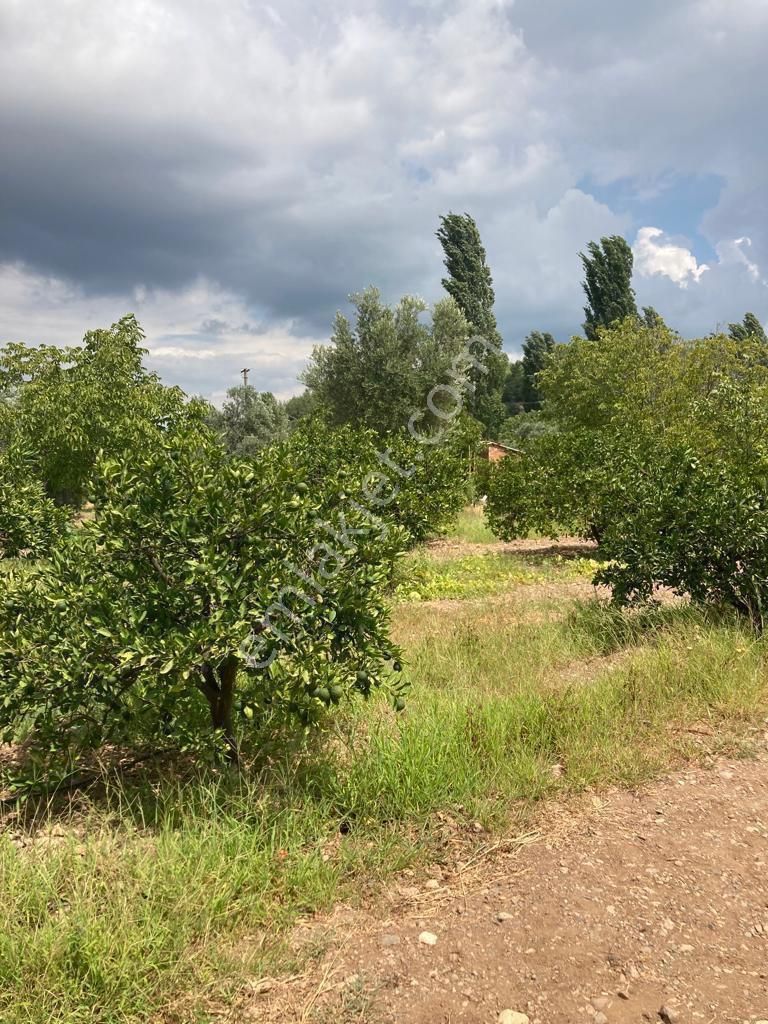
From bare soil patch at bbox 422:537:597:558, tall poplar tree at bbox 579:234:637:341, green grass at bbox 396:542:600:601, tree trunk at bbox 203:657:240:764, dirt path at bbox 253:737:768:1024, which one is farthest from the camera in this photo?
tall poplar tree at bbox 579:234:637:341

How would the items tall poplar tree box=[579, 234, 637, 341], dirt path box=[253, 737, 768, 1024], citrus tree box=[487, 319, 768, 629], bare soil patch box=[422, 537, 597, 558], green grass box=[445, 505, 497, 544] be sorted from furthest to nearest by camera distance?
1. tall poplar tree box=[579, 234, 637, 341]
2. green grass box=[445, 505, 497, 544]
3. bare soil patch box=[422, 537, 597, 558]
4. citrus tree box=[487, 319, 768, 629]
5. dirt path box=[253, 737, 768, 1024]

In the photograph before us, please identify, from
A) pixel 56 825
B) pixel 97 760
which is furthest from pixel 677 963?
pixel 97 760

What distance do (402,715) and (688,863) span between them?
163cm

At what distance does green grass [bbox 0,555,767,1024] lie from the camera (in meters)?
2.08

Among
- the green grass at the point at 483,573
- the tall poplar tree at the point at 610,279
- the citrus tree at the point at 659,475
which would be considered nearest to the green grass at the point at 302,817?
the citrus tree at the point at 659,475

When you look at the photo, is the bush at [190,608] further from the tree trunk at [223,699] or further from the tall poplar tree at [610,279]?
the tall poplar tree at [610,279]

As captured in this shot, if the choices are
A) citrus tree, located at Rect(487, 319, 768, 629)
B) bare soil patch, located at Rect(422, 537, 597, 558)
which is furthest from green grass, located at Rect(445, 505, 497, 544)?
citrus tree, located at Rect(487, 319, 768, 629)

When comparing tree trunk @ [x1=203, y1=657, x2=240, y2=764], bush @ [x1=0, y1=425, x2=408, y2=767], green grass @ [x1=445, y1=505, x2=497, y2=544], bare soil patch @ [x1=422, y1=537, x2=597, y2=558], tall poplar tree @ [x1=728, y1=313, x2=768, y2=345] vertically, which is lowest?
bare soil patch @ [x1=422, y1=537, x2=597, y2=558]

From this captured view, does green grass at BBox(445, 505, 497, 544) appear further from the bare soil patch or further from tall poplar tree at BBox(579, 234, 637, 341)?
tall poplar tree at BBox(579, 234, 637, 341)

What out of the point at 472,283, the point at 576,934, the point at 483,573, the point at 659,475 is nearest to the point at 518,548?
the point at 483,573

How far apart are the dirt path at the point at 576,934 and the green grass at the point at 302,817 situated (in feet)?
0.65

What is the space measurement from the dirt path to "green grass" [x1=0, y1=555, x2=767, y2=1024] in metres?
0.20

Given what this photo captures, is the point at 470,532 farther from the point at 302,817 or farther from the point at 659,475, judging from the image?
the point at 302,817

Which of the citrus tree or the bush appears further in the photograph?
the citrus tree
